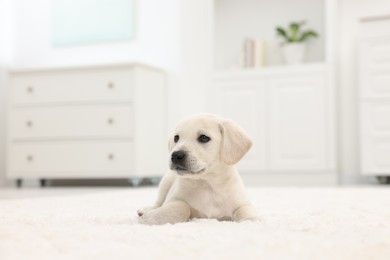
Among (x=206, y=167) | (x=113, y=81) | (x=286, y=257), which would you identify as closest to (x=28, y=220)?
(x=206, y=167)

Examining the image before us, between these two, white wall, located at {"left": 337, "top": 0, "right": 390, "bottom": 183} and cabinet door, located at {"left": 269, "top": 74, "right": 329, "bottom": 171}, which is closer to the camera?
cabinet door, located at {"left": 269, "top": 74, "right": 329, "bottom": 171}

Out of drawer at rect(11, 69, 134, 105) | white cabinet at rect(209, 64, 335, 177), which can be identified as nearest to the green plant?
white cabinet at rect(209, 64, 335, 177)

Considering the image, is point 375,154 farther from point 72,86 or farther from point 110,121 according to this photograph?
point 72,86

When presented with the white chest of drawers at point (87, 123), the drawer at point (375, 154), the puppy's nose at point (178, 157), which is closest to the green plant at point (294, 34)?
the drawer at point (375, 154)

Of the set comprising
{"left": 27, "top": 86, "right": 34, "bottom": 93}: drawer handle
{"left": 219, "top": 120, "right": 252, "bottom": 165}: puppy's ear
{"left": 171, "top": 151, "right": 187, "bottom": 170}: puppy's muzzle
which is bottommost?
{"left": 171, "top": 151, "right": 187, "bottom": 170}: puppy's muzzle

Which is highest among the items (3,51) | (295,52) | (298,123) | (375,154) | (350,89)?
(3,51)

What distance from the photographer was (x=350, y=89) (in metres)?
5.27

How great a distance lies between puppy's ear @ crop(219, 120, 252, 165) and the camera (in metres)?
1.55

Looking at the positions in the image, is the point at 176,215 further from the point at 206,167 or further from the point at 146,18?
the point at 146,18

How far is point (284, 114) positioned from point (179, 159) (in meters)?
3.73

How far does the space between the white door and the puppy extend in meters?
3.42

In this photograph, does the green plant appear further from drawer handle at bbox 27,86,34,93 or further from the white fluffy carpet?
the white fluffy carpet

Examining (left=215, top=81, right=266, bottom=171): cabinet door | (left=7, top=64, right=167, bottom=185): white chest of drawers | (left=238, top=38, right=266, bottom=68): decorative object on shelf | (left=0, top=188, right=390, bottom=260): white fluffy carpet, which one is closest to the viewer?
(left=0, top=188, right=390, bottom=260): white fluffy carpet

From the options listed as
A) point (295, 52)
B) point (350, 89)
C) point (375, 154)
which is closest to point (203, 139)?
point (375, 154)
